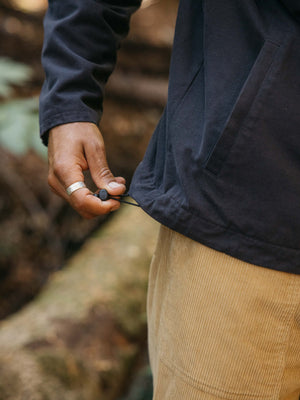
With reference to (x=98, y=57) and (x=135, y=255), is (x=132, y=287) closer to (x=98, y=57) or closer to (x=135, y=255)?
(x=135, y=255)

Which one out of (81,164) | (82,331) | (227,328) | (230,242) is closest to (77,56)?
(81,164)

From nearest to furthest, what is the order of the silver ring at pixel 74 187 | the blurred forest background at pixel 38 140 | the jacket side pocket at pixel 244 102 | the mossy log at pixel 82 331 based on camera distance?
the jacket side pocket at pixel 244 102, the silver ring at pixel 74 187, the mossy log at pixel 82 331, the blurred forest background at pixel 38 140

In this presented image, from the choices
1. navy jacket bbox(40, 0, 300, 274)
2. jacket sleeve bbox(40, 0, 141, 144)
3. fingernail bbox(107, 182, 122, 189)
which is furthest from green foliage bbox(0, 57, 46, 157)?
navy jacket bbox(40, 0, 300, 274)

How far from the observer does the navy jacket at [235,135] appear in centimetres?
69

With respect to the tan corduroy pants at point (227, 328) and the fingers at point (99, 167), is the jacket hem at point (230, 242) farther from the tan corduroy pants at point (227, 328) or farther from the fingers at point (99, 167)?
the fingers at point (99, 167)

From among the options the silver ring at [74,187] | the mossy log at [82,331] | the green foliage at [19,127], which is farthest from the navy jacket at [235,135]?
the mossy log at [82,331]

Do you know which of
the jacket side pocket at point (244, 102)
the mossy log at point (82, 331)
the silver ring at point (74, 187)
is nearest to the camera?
the jacket side pocket at point (244, 102)

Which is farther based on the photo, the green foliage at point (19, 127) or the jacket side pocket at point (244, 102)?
the green foliage at point (19, 127)

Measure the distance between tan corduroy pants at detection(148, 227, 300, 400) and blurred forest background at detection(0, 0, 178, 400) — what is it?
2.77 feet

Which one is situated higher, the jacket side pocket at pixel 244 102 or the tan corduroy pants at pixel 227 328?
the jacket side pocket at pixel 244 102

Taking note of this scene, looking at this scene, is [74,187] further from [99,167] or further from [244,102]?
[244,102]

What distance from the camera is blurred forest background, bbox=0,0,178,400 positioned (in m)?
1.71

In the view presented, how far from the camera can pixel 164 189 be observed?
82 centimetres

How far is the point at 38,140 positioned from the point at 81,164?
30.0 inches
